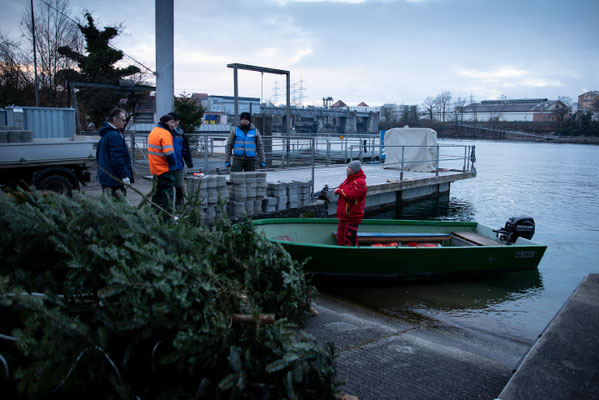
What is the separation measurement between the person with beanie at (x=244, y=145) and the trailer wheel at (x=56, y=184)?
3.48 metres

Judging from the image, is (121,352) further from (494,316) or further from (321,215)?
(321,215)

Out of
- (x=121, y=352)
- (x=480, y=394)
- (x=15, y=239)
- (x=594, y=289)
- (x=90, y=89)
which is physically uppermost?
(x=90, y=89)

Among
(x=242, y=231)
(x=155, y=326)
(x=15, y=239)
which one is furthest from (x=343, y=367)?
(x=15, y=239)

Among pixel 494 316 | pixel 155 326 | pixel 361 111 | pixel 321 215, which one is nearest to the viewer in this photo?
pixel 155 326

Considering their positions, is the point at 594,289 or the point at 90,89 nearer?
the point at 594,289

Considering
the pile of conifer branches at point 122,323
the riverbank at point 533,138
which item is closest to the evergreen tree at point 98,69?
the pile of conifer branches at point 122,323

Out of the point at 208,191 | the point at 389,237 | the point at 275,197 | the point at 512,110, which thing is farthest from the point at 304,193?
the point at 512,110

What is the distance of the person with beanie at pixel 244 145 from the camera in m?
10.3

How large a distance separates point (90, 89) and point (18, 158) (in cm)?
1704

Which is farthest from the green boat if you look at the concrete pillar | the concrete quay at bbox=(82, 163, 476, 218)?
the concrete pillar

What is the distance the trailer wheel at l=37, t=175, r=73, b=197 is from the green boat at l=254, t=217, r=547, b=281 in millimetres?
4531

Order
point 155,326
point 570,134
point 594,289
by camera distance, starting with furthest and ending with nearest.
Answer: point 570,134 < point 594,289 < point 155,326

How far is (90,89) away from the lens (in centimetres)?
2447

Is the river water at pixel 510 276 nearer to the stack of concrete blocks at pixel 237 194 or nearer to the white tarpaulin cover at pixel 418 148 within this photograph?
the white tarpaulin cover at pixel 418 148
